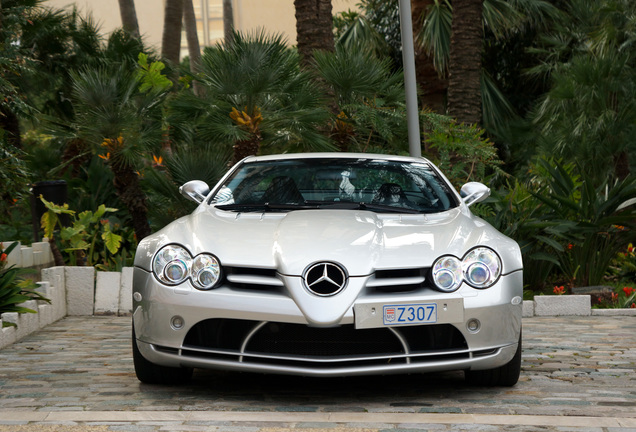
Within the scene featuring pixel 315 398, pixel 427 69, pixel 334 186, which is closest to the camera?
pixel 315 398

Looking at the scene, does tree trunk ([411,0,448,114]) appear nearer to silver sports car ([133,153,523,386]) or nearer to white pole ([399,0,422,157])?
white pole ([399,0,422,157])

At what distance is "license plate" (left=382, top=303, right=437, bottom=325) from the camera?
14.0 feet

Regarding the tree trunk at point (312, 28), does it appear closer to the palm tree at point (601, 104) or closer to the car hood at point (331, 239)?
the palm tree at point (601, 104)

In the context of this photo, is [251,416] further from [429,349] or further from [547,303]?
[547,303]

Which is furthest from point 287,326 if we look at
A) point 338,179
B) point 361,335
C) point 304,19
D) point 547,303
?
point 304,19

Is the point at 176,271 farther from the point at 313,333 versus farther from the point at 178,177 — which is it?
the point at 178,177

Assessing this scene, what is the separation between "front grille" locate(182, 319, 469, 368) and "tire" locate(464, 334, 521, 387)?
0.37 metres

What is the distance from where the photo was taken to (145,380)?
4949mm

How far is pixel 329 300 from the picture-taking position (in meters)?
4.28

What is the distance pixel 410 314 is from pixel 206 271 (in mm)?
1028

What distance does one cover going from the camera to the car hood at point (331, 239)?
4.42 metres

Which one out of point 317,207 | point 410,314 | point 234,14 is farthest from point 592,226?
point 234,14

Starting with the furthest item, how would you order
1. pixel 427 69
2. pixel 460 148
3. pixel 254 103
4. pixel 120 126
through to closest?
pixel 427 69, pixel 460 148, pixel 254 103, pixel 120 126

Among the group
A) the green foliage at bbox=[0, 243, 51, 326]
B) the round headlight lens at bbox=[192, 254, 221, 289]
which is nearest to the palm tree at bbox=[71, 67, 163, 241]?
the green foliage at bbox=[0, 243, 51, 326]
